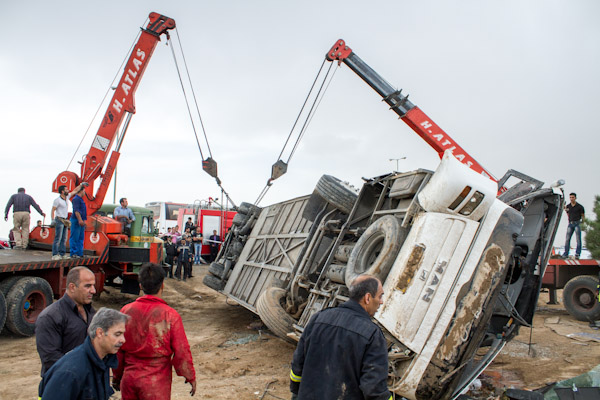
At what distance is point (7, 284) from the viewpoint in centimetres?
795

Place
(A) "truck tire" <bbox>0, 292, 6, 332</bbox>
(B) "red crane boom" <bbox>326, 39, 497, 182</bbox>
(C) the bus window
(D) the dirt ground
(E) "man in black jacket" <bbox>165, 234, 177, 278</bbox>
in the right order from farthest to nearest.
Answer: (E) "man in black jacket" <bbox>165, 234, 177, 278</bbox>
(C) the bus window
(B) "red crane boom" <bbox>326, 39, 497, 182</bbox>
(A) "truck tire" <bbox>0, 292, 6, 332</bbox>
(D) the dirt ground

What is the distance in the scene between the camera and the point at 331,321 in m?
2.68

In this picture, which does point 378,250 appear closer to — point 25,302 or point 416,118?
point 416,118

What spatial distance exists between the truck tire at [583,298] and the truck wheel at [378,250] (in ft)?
23.0

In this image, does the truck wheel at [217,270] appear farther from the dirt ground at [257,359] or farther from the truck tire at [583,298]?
Answer: the truck tire at [583,298]

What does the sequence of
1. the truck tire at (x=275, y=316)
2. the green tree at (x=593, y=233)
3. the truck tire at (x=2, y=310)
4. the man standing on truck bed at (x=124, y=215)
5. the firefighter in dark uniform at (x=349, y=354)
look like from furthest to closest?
the green tree at (x=593, y=233)
the man standing on truck bed at (x=124, y=215)
the truck tire at (x=2, y=310)
the truck tire at (x=275, y=316)
the firefighter in dark uniform at (x=349, y=354)

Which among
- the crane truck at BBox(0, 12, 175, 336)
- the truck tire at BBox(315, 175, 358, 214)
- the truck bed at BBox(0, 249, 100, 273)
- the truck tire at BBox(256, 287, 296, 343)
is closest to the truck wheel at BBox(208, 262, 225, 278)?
the crane truck at BBox(0, 12, 175, 336)

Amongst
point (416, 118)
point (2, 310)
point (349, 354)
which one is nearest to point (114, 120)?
point (2, 310)

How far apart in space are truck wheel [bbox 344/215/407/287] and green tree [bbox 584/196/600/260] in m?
10.5

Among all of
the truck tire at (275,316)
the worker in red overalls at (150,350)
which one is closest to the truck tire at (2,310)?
the truck tire at (275,316)

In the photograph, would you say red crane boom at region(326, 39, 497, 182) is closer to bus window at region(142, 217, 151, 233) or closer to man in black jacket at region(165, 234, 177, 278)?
bus window at region(142, 217, 151, 233)

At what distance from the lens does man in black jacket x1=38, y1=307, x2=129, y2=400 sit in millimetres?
2156

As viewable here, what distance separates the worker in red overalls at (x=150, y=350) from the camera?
306cm

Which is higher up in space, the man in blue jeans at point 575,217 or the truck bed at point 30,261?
the man in blue jeans at point 575,217
